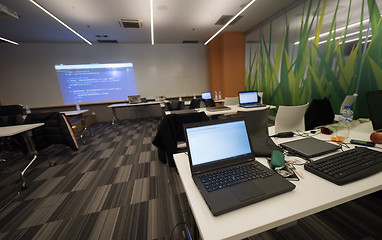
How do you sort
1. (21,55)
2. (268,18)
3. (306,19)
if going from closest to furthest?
1. (306,19)
2. (268,18)
3. (21,55)

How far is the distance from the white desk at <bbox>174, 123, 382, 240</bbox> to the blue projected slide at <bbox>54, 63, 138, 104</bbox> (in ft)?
20.4

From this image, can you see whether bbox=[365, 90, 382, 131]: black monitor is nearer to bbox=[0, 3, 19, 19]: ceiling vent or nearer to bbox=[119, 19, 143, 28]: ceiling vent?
bbox=[119, 19, 143, 28]: ceiling vent

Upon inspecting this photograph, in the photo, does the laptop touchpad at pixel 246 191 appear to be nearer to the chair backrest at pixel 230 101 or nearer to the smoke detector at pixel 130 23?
the chair backrest at pixel 230 101

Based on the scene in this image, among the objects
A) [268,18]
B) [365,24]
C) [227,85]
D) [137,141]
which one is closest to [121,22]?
[137,141]

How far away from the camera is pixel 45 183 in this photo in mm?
2068

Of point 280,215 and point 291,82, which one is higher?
point 291,82

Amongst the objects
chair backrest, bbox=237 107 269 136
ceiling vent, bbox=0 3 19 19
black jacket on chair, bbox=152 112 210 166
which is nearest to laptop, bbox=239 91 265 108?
chair backrest, bbox=237 107 269 136

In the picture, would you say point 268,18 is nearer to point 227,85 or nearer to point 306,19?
point 306,19

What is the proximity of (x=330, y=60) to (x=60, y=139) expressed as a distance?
524 cm

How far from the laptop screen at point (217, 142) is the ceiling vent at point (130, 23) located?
427 centimetres

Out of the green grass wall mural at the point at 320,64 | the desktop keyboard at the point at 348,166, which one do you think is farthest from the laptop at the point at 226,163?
the green grass wall mural at the point at 320,64

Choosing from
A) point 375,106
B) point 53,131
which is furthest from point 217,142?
point 53,131

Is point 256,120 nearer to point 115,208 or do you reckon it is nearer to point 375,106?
point 375,106

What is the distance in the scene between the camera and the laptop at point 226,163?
54cm
